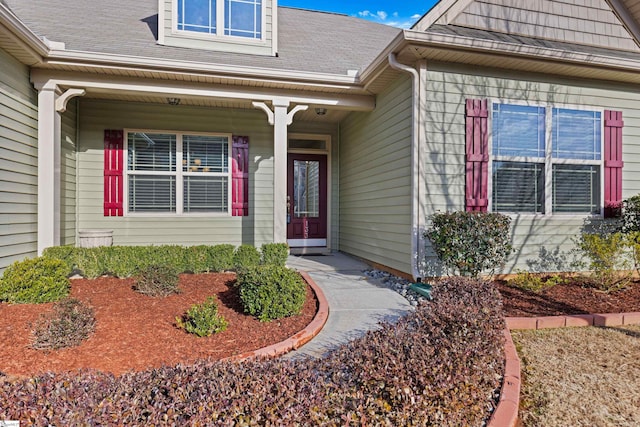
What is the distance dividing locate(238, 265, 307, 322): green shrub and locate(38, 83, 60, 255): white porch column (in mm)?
3209

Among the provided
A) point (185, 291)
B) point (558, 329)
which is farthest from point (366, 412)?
point (185, 291)

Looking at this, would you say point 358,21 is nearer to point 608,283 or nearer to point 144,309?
point 608,283

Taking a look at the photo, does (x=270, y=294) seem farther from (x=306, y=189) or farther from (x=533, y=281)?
(x=306, y=189)

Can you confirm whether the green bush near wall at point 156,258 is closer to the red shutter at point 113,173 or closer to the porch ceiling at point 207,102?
the red shutter at point 113,173

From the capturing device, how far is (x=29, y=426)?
50.5 inches

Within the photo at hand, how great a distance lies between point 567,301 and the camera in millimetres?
4117

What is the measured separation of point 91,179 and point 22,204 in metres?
1.50

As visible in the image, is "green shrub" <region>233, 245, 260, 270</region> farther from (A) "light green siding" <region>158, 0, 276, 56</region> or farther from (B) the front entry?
(A) "light green siding" <region>158, 0, 276, 56</region>

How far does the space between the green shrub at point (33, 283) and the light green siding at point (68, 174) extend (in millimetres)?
1796

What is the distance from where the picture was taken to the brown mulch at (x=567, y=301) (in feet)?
12.5

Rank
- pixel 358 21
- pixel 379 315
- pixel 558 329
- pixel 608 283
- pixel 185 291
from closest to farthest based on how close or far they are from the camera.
A: pixel 558 329 < pixel 379 315 < pixel 185 291 < pixel 608 283 < pixel 358 21

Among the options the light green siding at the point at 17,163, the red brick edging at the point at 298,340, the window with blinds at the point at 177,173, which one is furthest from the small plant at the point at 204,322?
the window with blinds at the point at 177,173

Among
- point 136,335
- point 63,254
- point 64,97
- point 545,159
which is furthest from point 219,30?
point 545,159

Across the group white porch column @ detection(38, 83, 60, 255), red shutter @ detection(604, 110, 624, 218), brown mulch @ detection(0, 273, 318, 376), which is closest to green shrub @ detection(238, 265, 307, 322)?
brown mulch @ detection(0, 273, 318, 376)
